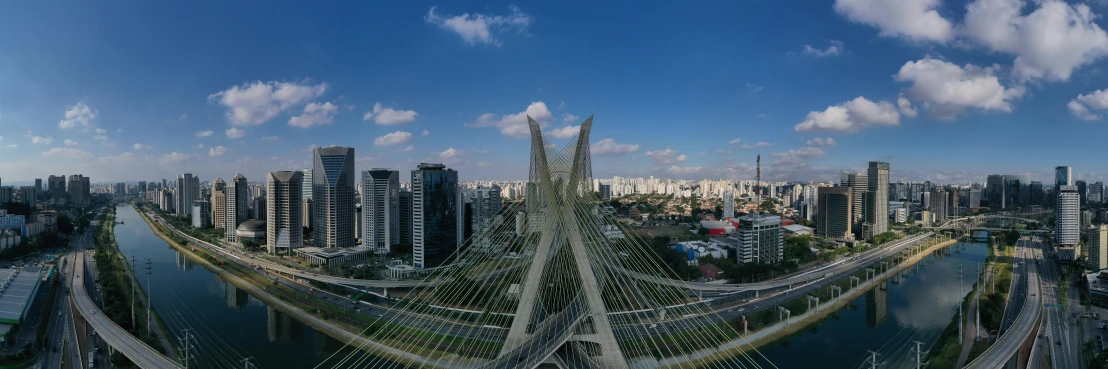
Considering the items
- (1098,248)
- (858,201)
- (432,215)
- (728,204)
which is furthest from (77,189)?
(1098,248)

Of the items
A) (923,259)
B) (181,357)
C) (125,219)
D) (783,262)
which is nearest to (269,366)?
(181,357)

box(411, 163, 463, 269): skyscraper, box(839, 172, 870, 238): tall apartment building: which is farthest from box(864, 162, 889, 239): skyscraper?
box(411, 163, 463, 269): skyscraper

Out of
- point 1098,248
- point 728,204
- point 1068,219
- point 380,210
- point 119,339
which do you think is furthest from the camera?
point 728,204

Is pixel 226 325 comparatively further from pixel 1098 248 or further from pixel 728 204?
pixel 728 204

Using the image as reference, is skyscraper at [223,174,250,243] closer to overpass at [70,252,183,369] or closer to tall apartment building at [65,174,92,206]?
overpass at [70,252,183,369]

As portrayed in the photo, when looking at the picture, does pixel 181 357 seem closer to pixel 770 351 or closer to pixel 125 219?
pixel 770 351
